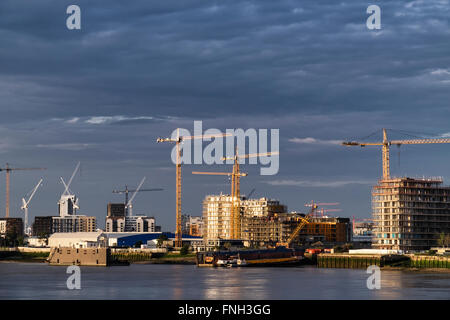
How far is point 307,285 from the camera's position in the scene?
391ft

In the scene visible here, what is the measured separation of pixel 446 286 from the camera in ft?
380

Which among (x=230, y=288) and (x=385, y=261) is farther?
(x=385, y=261)

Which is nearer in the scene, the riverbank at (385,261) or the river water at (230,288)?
the river water at (230,288)

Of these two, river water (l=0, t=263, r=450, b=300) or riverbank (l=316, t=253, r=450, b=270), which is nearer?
river water (l=0, t=263, r=450, b=300)
